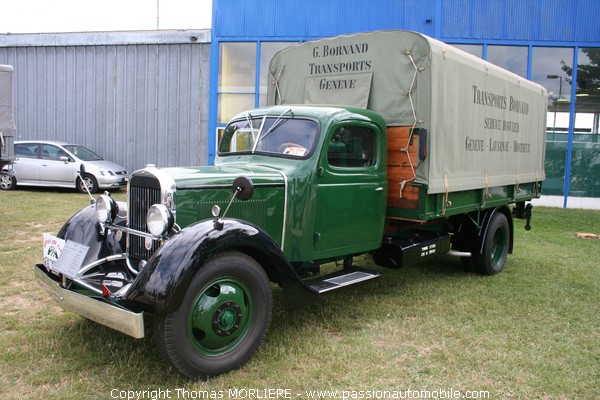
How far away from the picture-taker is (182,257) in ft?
10.5

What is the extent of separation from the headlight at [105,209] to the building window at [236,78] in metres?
11.3

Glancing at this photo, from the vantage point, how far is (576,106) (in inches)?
551

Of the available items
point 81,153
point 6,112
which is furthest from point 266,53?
point 6,112

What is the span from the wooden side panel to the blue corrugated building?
9.85m

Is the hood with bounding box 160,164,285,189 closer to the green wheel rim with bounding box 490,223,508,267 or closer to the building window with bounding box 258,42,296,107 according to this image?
the green wheel rim with bounding box 490,223,508,267

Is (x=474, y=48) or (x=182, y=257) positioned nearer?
(x=182, y=257)

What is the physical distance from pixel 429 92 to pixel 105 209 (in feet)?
10.6

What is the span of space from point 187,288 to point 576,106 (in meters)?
14.0

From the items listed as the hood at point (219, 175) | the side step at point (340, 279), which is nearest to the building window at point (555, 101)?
the side step at point (340, 279)

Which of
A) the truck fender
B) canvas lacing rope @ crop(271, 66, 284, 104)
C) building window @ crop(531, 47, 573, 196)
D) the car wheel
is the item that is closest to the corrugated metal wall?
the car wheel

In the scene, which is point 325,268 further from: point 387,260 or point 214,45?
point 214,45

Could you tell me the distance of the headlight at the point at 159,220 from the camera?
343 cm

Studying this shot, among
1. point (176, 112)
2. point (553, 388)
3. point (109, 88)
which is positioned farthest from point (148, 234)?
point (109, 88)

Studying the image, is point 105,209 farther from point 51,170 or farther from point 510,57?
point 510,57
